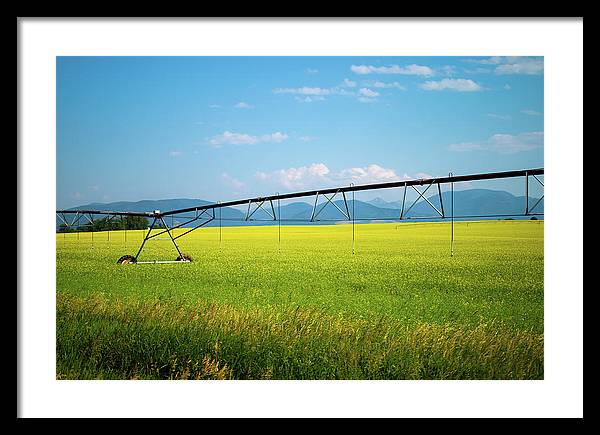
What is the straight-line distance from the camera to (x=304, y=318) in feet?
21.2

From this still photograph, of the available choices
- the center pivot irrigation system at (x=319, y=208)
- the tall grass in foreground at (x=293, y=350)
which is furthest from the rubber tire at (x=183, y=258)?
the tall grass in foreground at (x=293, y=350)

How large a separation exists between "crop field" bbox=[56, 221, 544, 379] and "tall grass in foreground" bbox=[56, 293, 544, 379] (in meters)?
0.01

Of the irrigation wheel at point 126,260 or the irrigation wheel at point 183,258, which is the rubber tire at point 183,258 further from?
the irrigation wheel at point 126,260

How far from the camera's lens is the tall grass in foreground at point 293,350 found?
18.6 ft

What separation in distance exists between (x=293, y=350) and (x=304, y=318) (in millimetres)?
703

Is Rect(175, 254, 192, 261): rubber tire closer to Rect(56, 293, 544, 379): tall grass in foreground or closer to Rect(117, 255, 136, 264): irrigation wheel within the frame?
Rect(117, 255, 136, 264): irrigation wheel

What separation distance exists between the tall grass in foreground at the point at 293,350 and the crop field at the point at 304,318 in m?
0.01

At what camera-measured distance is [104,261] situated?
35.4 ft

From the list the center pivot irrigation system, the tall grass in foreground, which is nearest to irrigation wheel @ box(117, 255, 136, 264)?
the center pivot irrigation system

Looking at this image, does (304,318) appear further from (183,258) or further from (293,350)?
(183,258)

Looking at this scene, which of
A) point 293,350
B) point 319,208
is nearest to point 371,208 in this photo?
point 319,208
